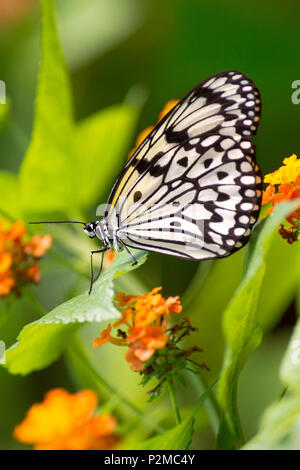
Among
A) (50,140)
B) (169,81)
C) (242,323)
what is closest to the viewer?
(242,323)

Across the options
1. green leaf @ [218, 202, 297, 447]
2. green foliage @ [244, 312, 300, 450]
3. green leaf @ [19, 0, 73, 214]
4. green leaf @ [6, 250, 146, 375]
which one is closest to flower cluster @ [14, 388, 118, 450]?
green leaf @ [6, 250, 146, 375]

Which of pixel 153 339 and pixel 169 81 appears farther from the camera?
pixel 169 81

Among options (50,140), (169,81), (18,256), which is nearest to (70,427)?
(18,256)

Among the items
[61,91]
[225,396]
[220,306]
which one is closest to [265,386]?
[220,306]

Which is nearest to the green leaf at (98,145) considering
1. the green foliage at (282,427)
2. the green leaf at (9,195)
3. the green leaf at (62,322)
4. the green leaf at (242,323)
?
the green leaf at (9,195)

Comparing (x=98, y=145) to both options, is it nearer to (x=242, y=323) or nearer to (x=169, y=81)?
(x=169, y=81)
